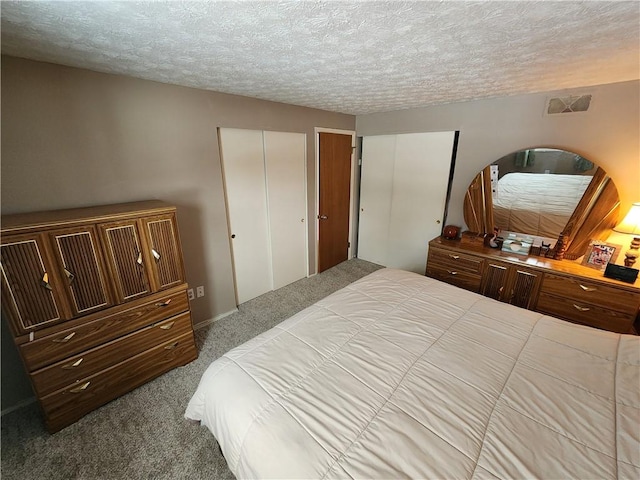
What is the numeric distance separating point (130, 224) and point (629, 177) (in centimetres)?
383

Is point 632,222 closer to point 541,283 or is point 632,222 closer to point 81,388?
point 541,283

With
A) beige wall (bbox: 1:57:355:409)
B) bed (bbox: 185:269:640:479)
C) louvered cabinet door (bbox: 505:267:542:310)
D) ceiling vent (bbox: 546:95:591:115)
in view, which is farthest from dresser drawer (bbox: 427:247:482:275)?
beige wall (bbox: 1:57:355:409)

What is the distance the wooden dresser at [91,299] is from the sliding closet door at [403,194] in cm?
276

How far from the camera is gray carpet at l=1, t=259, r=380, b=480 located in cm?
141

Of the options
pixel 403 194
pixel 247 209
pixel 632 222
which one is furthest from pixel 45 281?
pixel 632 222

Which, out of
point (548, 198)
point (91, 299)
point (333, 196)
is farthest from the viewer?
point (333, 196)

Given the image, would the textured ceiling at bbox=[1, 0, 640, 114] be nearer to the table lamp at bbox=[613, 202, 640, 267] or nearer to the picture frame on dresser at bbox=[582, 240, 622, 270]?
the table lamp at bbox=[613, 202, 640, 267]

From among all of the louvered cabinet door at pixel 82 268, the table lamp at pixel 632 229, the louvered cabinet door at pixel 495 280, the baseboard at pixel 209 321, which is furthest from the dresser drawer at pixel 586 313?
the louvered cabinet door at pixel 82 268

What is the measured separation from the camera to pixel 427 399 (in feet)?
3.67

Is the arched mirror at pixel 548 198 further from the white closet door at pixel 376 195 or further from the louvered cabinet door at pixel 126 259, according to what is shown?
the louvered cabinet door at pixel 126 259

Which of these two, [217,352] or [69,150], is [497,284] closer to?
[217,352]

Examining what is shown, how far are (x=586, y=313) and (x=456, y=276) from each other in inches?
38.7

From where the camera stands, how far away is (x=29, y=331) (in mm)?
1438

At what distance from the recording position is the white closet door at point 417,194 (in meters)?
3.09
